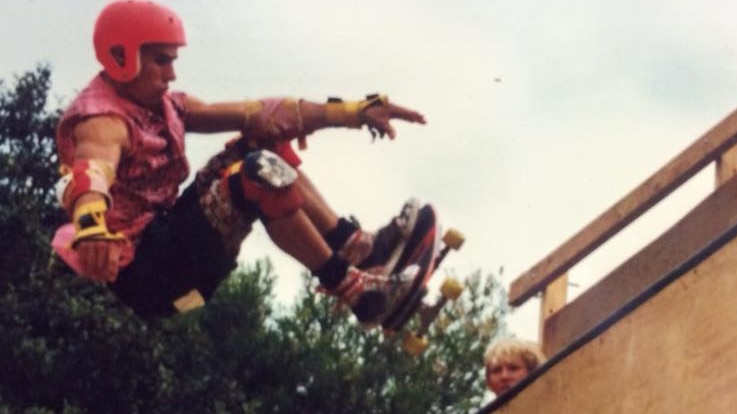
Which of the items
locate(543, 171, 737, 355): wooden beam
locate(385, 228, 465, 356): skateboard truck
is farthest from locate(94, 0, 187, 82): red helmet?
locate(543, 171, 737, 355): wooden beam

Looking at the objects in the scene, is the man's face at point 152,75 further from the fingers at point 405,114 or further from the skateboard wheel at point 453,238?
the skateboard wheel at point 453,238

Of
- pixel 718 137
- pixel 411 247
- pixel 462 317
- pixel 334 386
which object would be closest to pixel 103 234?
pixel 411 247

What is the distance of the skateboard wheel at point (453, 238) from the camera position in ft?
16.7

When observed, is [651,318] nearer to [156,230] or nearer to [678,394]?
[678,394]

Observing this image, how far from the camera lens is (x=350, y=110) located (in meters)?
4.98

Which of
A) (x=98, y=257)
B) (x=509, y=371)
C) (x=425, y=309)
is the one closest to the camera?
(x=98, y=257)

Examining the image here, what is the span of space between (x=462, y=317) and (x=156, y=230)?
21419mm

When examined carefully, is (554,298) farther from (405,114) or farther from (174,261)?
(174,261)

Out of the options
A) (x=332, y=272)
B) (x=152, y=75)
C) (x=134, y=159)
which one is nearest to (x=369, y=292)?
(x=332, y=272)

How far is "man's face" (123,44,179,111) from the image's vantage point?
4688mm

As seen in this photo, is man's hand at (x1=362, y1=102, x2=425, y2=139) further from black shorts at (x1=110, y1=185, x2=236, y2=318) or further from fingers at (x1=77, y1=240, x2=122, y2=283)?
fingers at (x1=77, y1=240, x2=122, y2=283)

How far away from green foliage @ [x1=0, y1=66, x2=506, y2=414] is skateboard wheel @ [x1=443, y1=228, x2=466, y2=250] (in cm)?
1127

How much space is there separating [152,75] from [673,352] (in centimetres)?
208

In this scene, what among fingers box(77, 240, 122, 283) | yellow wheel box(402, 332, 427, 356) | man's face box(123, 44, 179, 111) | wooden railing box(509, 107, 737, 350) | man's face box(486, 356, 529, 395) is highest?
wooden railing box(509, 107, 737, 350)
